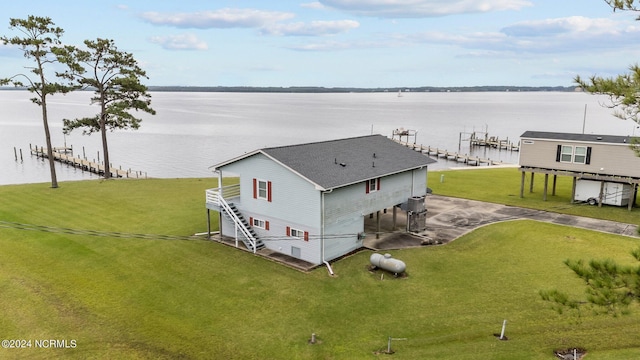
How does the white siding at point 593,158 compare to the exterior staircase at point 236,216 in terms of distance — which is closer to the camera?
the exterior staircase at point 236,216

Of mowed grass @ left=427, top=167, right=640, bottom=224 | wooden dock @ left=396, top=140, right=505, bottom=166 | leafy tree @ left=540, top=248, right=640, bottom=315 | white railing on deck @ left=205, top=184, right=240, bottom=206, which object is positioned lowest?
wooden dock @ left=396, top=140, right=505, bottom=166

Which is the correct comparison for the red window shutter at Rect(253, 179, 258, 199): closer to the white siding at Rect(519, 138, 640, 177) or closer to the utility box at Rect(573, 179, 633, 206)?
the white siding at Rect(519, 138, 640, 177)

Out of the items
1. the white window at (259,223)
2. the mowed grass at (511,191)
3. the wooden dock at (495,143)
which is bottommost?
the wooden dock at (495,143)

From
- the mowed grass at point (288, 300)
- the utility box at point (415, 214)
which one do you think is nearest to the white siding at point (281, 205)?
the mowed grass at point (288, 300)

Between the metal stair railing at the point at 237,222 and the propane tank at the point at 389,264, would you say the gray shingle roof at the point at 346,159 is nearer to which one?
the propane tank at the point at 389,264

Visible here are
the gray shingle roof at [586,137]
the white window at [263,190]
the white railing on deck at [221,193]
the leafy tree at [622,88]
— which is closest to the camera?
the leafy tree at [622,88]

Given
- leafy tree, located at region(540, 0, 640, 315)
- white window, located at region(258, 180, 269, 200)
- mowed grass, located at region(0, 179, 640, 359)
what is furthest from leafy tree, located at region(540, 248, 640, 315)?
white window, located at region(258, 180, 269, 200)
